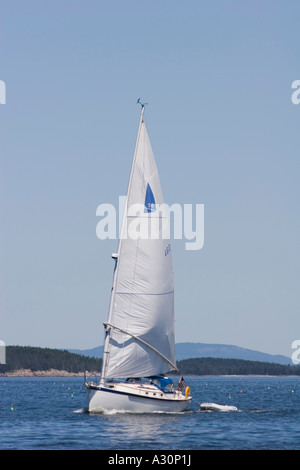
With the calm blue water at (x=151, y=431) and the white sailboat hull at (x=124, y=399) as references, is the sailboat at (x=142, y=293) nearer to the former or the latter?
the white sailboat hull at (x=124, y=399)

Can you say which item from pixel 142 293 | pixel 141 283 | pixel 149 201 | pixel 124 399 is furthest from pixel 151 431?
pixel 149 201

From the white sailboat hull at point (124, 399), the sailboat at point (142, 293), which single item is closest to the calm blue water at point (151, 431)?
the white sailboat hull at point (124, 399)

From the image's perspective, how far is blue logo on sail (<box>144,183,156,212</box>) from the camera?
75.2 m

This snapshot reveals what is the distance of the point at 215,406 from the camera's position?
82.4m

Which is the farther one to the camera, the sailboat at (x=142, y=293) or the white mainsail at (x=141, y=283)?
the white mainsail at (x=141, y=283)

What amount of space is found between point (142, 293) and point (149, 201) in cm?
821

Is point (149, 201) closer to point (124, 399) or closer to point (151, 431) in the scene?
point (124, 399)

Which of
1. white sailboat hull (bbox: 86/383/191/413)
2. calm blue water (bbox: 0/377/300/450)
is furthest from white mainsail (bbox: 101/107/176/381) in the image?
calm blue water (bbox: 0/377/300/450)

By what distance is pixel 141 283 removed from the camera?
74.4 meters

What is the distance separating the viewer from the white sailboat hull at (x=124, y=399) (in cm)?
6838
